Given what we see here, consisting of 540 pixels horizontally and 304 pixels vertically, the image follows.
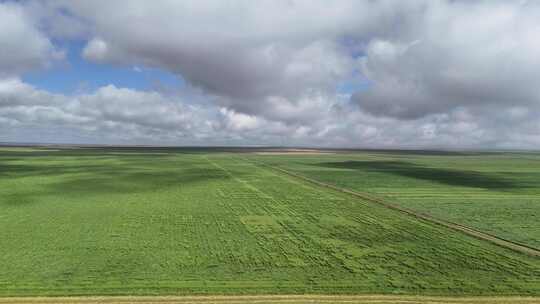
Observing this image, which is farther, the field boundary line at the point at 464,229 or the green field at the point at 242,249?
the field boundary line at the point at 464,229

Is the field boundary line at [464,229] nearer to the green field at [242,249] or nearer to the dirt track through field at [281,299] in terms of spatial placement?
the green field at [242,249]

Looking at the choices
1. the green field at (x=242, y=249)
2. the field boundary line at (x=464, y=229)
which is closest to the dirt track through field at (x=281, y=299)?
the green field at (x=242, y=249)

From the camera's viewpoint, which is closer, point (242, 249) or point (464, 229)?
point (242, 249)

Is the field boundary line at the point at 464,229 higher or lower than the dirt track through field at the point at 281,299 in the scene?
higher

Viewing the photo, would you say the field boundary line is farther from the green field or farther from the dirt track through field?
the dirt track through field

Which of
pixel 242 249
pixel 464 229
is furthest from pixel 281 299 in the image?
pixel 464 229

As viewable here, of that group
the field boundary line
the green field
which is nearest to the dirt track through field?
the green field

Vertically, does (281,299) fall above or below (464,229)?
below

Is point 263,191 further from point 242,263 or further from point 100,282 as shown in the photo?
point 100,282

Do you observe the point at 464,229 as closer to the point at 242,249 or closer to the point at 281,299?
the point at 242,249
